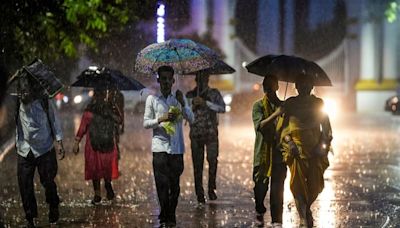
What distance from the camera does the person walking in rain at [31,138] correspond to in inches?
333

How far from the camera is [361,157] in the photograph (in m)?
16.7

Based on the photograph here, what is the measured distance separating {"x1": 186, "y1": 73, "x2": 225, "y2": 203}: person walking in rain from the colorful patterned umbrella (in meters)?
1.03

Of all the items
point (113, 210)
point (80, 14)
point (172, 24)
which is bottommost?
point (113, 210)

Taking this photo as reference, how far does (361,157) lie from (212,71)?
23.3ft

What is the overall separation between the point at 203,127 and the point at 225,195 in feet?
3.96

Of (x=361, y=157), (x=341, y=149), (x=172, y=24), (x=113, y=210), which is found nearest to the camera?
(x=113, y=210)

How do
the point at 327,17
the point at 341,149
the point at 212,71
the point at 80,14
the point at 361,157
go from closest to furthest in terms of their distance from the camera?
the point at 212,71, the point at 80,14, the point at 361,157, the point at 341,149, the point at 327,17

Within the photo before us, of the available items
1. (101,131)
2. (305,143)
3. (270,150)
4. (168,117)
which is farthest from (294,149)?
(101,131)

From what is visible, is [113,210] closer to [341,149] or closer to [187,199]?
[187,199]

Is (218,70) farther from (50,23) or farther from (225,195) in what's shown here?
(50,23)

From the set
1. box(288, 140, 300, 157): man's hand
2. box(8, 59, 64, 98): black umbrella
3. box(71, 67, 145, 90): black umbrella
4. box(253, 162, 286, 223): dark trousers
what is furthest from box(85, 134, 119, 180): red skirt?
box(288, 140, 300, 157): man's hand

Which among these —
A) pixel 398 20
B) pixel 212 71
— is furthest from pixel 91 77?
pixel 398 20

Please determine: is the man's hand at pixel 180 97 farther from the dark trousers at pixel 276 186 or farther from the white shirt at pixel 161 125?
the dark trousers at pixel 276 186

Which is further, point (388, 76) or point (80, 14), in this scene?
point (388, 76)
